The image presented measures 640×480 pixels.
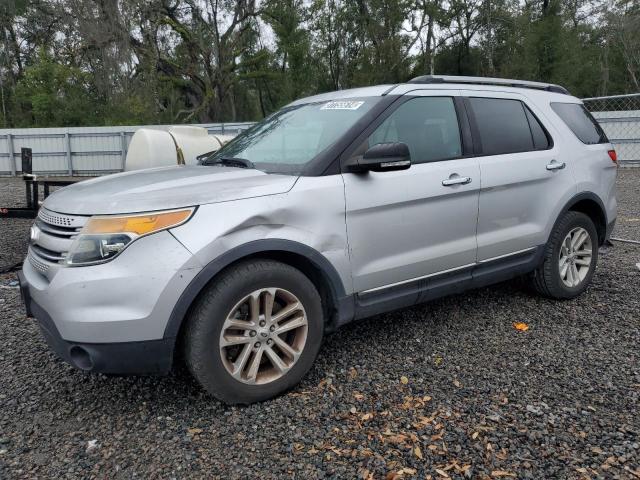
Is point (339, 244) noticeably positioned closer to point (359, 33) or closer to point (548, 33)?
point (548, 33)

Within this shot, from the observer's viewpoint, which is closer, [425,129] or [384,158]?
[384,158]

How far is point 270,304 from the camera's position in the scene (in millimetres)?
2748

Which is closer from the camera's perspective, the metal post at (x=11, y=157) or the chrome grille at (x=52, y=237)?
the chrome grille at (x=52, y=237)

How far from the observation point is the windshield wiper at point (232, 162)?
10.8ft

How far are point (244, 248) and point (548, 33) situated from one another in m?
30.6

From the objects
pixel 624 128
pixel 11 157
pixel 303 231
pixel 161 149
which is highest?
pixel 11 157

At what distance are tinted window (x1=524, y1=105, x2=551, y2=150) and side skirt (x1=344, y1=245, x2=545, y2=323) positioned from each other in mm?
801

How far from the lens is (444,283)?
3.49 meters

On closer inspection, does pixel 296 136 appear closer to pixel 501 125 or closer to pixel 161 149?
pixel 501 125

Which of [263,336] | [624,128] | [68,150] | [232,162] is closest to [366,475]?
[263,336]

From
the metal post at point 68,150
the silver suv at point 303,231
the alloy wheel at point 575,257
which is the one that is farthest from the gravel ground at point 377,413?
the metal post at point 68,150

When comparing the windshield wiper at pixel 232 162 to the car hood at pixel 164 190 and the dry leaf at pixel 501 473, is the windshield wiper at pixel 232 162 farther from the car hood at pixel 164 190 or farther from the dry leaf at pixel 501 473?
the dry leaf at pixel 501 473

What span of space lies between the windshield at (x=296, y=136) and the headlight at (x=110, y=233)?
84cm

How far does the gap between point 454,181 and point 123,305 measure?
2198 mm
